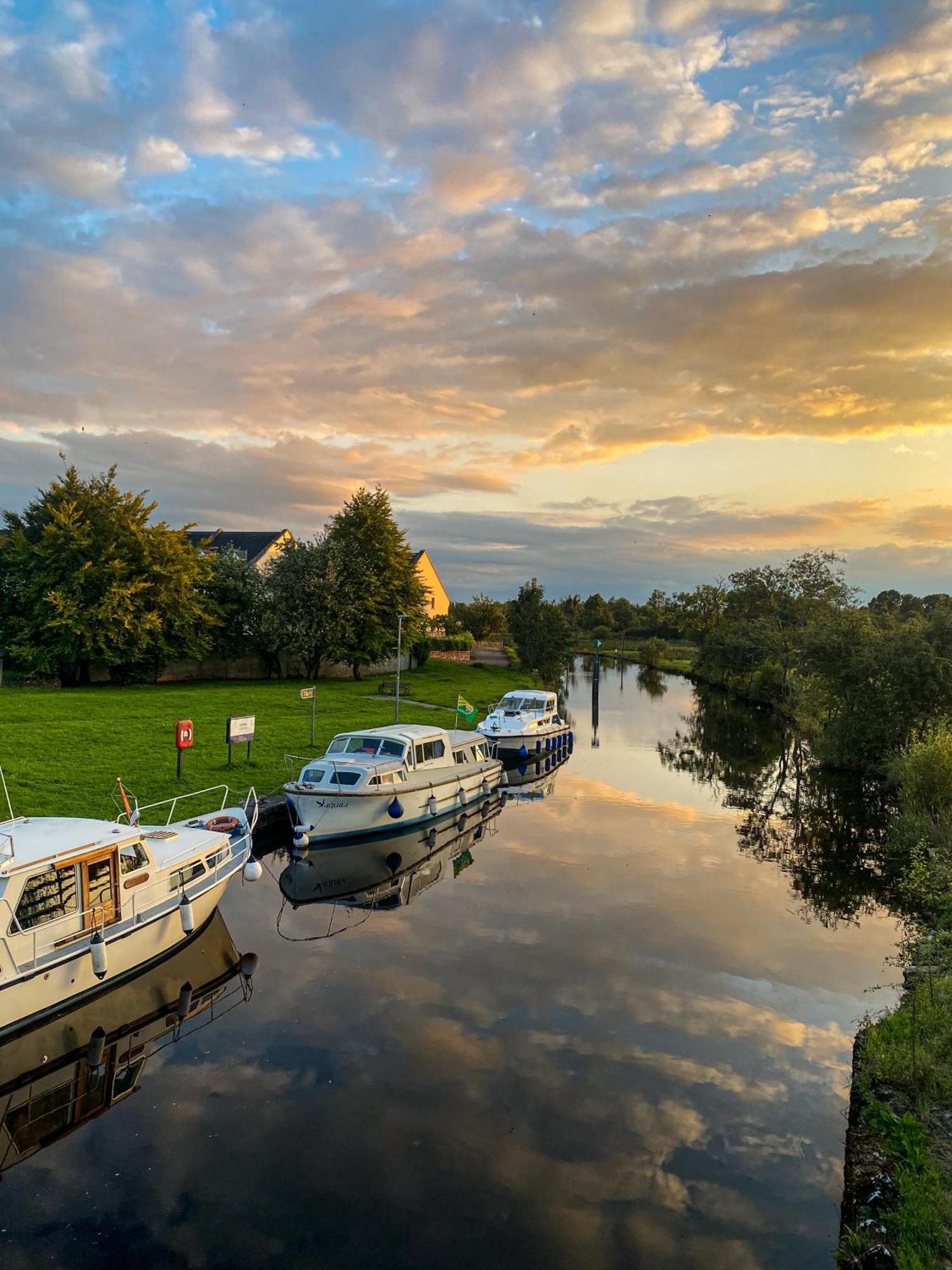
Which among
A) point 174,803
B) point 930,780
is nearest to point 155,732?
point 174,803

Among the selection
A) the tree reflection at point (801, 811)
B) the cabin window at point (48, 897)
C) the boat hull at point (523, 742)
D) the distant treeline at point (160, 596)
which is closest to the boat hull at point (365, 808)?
the cabin window at point (48, 897)

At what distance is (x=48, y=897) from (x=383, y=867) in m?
9.08

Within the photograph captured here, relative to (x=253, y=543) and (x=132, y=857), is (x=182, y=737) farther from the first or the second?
(x=253, y=543)

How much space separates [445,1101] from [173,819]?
37.1ft

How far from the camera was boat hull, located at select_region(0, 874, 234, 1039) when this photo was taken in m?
10.8

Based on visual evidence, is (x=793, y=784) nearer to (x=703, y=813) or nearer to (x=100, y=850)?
(x=703, y=813)

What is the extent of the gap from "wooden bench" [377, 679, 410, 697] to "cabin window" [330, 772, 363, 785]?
23486mm

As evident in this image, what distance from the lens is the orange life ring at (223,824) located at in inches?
662

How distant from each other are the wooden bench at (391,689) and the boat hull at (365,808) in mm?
21687

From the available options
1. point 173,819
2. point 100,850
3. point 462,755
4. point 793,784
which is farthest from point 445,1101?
point 793,784

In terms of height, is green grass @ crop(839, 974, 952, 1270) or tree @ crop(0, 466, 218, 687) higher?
tree @ crop(0, 466, 218, 687)

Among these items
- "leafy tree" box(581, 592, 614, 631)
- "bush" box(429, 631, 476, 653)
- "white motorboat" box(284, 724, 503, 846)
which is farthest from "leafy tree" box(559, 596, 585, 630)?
"white motorboat" box(284, 724, 503, 846)

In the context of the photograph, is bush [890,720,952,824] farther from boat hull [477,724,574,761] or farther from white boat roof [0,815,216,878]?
white boat roof [0,815,216,878]

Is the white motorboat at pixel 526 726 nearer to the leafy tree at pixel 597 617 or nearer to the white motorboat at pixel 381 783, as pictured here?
the white motorboat at pixel 381 783
